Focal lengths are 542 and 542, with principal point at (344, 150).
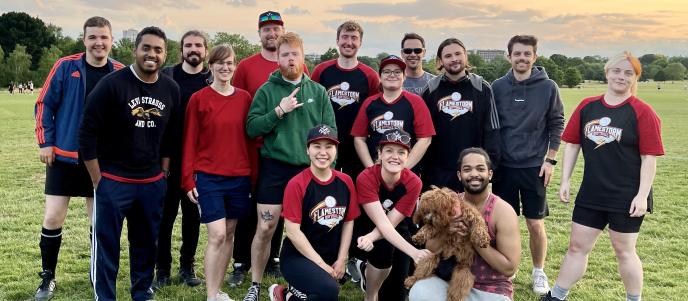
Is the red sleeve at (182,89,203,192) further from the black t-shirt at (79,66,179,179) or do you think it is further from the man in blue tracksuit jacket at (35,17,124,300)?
the man in blue tracksuit jacket at (35,17,124,300)

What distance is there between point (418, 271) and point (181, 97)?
2.69 metres

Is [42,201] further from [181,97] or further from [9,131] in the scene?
[9,131]

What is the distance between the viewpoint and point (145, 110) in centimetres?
431

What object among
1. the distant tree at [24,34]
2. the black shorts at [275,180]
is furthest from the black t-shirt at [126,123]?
the distant tree at [24,34]

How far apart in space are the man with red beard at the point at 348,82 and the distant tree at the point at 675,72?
128m

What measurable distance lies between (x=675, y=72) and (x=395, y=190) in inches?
5127

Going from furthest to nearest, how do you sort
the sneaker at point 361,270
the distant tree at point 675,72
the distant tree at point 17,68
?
the distant tree at point 675,72 < the distant tree at point 17,68 < the sneaker at point 361,270

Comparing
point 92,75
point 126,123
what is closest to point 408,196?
point 126,123

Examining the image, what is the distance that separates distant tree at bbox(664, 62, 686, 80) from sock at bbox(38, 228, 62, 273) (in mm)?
129740

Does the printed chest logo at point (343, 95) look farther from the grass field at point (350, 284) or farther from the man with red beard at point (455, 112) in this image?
the grass field at point (350, 284)

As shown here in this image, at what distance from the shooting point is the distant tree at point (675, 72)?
371 feet

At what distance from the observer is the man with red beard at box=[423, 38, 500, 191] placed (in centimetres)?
498

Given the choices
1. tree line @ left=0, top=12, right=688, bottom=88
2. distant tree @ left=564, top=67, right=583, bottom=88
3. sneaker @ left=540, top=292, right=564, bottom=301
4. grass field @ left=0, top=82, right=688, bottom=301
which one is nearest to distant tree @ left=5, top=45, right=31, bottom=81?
tree line @ left=0, top=12, right=688, bottom=88

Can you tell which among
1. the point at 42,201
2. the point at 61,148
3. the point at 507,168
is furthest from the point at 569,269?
the point at 42,201
